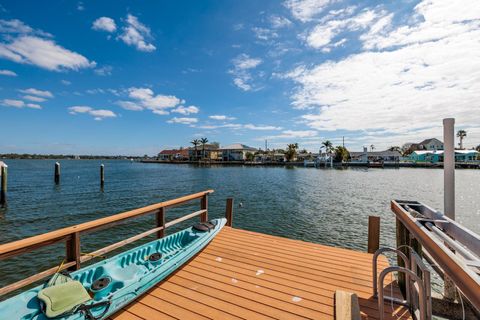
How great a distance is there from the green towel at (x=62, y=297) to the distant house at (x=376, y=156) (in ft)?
269

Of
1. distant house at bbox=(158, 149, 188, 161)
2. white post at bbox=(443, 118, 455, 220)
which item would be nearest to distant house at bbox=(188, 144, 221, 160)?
distant house at bbox=(158, 149, 188, 161)

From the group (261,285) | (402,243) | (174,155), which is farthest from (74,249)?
(174,155)

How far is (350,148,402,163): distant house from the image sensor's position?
239 feet

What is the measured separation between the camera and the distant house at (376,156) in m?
72.8

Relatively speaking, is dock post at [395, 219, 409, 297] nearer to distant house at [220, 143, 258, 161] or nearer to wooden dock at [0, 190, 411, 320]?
wooden dock at [0, 190, 411, 320]

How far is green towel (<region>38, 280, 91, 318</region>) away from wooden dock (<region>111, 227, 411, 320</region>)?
1.49 ft

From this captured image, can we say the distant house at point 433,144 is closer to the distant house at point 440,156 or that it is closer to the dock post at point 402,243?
the distant house at point 440,156

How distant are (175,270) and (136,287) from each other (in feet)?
2.94

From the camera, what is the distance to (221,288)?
10.3 feet

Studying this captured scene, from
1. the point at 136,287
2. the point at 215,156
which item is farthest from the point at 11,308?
the point at 215,156

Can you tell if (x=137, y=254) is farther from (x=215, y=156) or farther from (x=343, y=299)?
(x=215, y=156)

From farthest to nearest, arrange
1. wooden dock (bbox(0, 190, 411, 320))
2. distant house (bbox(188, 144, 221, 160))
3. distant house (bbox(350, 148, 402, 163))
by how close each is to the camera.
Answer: distant house (bbox(188, 144, 221, 160))
distant house (bbox(350, 148, 402, 163))
wooden dock (bbox(0, 190, 411, 320))

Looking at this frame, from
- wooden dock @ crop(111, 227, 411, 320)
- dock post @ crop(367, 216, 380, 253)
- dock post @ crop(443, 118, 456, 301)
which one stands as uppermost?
dock post @ crop(443, 118, 456, 301)

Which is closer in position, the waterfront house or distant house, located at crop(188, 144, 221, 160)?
the waterfront house
